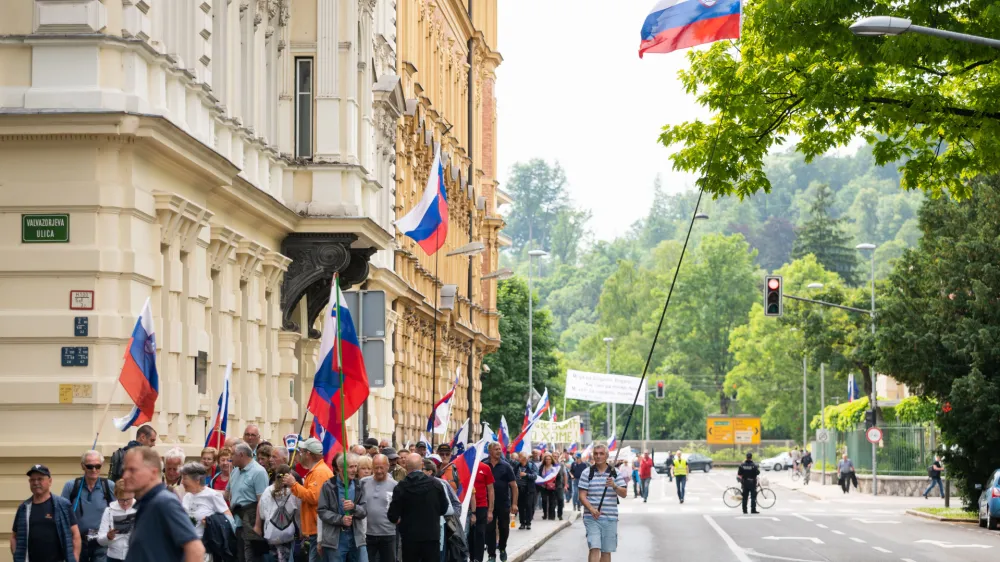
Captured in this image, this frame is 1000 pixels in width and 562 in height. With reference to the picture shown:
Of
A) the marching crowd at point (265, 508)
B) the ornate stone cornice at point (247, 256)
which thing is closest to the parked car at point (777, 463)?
the ornate stone cornice at point (247, 256)

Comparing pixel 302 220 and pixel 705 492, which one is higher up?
pixel 302 220

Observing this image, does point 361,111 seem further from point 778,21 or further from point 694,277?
point 694,277

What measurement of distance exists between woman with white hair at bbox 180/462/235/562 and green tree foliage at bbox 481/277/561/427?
64.7 metres

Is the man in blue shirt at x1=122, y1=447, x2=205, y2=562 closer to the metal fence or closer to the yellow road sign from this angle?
the metal fence

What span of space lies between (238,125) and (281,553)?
30.1ft

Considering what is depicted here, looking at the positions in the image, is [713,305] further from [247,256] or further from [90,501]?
[90,501]

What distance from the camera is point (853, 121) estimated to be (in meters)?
24.6

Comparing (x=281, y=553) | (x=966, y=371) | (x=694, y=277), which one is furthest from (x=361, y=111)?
(x=694, y=277)

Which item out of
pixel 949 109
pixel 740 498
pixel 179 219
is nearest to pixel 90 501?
pixel 179 219

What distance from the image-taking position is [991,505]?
37188 mm

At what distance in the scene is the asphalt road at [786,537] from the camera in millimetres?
28172

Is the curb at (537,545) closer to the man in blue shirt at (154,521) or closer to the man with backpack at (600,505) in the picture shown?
the man with backpack at (600,505)

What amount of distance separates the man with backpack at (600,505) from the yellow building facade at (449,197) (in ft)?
38.9

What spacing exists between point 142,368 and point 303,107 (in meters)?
13.1
